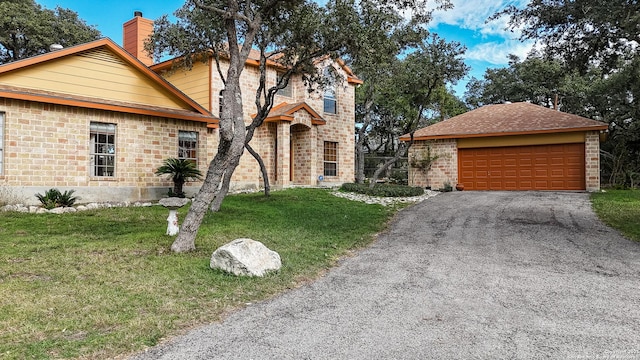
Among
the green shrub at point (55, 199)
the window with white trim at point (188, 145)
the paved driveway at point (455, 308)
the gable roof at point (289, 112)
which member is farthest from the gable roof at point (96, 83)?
the paved driveway at point (455, 308)

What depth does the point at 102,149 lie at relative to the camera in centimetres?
1284

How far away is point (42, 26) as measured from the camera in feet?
74.3

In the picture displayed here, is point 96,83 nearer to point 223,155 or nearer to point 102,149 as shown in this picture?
point 102,149

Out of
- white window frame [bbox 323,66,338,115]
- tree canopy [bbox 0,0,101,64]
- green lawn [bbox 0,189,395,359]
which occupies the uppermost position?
tree canopy [bbox 0,0,101,64]

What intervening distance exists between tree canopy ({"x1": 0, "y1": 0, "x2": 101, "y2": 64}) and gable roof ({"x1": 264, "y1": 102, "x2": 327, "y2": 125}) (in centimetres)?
1421

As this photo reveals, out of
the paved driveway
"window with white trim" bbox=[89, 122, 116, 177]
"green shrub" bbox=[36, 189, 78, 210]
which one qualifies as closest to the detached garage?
the paved driveway

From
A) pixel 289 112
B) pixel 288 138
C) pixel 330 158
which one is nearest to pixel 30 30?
pixel 289 112

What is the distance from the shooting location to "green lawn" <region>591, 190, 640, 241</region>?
9.40 m

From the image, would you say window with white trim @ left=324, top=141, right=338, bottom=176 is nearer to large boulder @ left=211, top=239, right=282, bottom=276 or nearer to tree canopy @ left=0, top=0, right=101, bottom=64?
large boulder @ left=211, top=239, right=282, bottom=276

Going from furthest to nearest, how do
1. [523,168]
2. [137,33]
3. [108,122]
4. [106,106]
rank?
A: [523,168]
[137,33]
[108,122]
[106,106]

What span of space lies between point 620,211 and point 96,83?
1602 cm

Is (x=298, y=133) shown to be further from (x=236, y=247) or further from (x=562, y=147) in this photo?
(x=236, y=247)

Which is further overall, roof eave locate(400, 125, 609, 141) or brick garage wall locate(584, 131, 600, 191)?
brick garage wall locate(584, 131, 600, 191)

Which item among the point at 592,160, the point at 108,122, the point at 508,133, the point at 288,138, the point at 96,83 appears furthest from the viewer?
the point at 508,133
